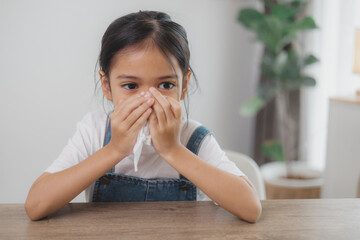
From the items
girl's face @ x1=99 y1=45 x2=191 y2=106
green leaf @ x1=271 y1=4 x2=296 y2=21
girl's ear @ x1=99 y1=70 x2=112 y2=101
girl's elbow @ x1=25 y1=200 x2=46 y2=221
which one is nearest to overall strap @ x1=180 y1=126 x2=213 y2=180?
girl's face @ x1=99 y1=45 x2=191 y2=106

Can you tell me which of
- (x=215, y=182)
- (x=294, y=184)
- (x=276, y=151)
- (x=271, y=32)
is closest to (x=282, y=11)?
(x=271, y=32)

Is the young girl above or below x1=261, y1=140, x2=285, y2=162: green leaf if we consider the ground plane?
above

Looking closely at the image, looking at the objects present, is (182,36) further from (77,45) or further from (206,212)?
(77,45)

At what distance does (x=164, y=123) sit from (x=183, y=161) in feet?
0.32

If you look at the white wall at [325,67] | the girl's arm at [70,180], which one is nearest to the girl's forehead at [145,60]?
the girl's arm at [70,180]

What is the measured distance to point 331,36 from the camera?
8.98 feet

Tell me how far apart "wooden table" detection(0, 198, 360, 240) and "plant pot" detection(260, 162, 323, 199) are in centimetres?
166

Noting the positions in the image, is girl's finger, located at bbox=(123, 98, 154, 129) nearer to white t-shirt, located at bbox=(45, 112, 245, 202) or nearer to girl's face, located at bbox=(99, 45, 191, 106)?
girl's face, located at bbox=(99, 45, 191, 106)

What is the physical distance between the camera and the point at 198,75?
2885 millimetres

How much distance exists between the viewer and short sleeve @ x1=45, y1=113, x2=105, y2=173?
0.92 m

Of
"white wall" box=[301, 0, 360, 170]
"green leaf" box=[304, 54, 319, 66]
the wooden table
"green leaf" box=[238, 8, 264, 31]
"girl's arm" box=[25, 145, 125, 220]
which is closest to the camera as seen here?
the wooden table

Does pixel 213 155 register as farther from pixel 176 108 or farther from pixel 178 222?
pixel 178 222

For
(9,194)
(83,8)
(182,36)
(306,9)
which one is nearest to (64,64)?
(83,8)

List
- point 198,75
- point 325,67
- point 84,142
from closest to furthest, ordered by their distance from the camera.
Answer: point 84,142
point 325,67
point 198,75
